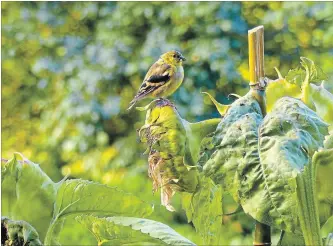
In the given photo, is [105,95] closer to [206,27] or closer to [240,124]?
[206,27]

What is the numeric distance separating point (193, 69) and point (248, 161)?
2.05 metres

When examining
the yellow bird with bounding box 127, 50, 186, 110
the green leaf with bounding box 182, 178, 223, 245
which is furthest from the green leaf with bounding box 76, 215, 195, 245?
the yellow bird with bounding box 127, 50, 186, 110

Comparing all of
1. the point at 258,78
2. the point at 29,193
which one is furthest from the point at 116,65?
the point at 258,78

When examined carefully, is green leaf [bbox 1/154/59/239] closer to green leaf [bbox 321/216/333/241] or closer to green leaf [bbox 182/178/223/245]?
green leaf [bbox 182/178/223/245]

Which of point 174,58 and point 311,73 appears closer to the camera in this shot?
point 311,73

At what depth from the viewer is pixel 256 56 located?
1.61 feet

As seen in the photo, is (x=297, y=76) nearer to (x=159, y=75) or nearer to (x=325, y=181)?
(x=325, y=181)

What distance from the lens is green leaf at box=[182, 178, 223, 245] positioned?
522 millimetres

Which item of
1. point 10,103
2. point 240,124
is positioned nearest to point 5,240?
point 240,124

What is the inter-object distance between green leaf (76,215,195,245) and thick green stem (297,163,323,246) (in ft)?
0.37

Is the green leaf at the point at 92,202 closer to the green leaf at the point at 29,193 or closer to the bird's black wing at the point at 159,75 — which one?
the green leaf at the point at 29,193

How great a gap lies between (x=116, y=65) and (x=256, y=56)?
213 centimetres

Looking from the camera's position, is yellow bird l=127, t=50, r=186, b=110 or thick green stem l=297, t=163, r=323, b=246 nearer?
thick green stem l=297, t=163, r=323, b=246

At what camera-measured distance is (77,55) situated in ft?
8.83
